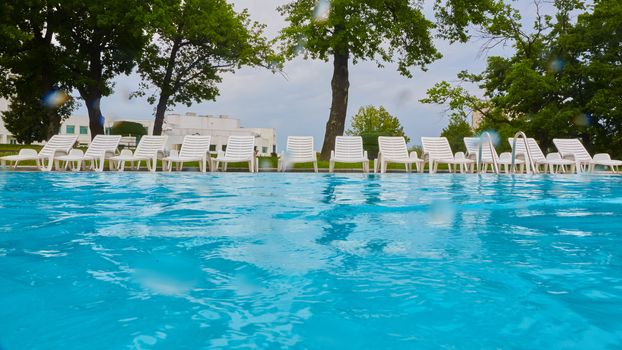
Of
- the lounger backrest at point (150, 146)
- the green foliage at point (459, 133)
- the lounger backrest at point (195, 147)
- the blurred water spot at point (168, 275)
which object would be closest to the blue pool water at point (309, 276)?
the blurred water spot at point (168, 275)

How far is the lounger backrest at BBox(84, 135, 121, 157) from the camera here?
14.3 metres

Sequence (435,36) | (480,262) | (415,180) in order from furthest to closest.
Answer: (435,36), (415,180), (480,262)

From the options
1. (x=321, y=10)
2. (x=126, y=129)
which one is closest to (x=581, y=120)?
(x=321, y=10)

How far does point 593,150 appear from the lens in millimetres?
28375

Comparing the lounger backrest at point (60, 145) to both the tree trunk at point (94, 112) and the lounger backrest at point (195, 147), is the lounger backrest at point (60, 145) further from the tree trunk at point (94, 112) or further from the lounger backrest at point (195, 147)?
the tree trunk at point (94, 112)

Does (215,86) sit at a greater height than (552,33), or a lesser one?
lesser

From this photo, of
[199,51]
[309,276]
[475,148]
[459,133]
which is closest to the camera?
[309,276]

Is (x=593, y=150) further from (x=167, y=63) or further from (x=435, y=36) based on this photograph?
(x=167, y=63)

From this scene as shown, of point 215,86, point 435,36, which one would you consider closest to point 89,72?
point 215,86

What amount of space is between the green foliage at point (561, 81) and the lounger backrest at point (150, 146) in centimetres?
1733

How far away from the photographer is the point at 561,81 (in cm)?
2759

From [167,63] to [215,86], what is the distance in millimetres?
3025

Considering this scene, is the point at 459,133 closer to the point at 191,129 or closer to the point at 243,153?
the point at 191,129

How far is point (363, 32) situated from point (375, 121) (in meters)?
31.4
